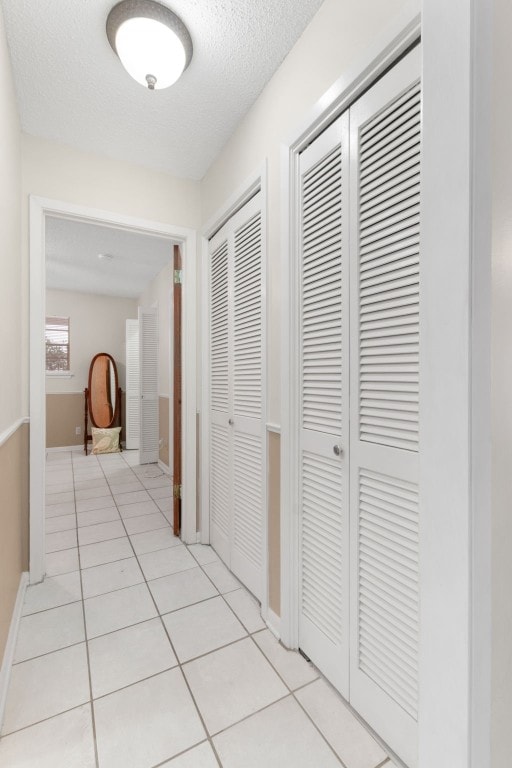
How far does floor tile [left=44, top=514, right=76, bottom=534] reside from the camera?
271 cm

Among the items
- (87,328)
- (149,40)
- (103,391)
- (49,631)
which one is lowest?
(49,631)

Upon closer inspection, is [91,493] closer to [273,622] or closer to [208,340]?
[208,340]

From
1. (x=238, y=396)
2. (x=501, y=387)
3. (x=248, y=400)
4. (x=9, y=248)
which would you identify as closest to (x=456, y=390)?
(x=501, y=387)

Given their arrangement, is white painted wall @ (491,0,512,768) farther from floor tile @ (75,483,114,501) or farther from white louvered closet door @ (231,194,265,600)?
floor tile @ (75,483,114,501)

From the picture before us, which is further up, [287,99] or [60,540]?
[287,99]

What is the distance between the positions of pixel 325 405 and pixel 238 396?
2.53 ft

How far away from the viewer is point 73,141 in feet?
6.95

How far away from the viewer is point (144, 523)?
282 cm

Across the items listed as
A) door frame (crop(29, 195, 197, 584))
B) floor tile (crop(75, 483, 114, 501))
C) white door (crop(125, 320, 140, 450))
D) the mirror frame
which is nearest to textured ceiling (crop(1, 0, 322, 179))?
door frame (crop(29, 195, 197, 584))

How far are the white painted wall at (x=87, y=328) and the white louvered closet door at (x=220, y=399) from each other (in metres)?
4.20

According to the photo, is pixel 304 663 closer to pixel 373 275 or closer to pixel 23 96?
pixel 373 275

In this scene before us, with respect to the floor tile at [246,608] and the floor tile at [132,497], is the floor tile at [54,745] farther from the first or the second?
the floor tile at [132,497]

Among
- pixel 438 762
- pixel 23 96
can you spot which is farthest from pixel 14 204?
pixel 438 762

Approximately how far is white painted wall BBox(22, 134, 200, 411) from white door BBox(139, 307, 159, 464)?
2.48 metres
